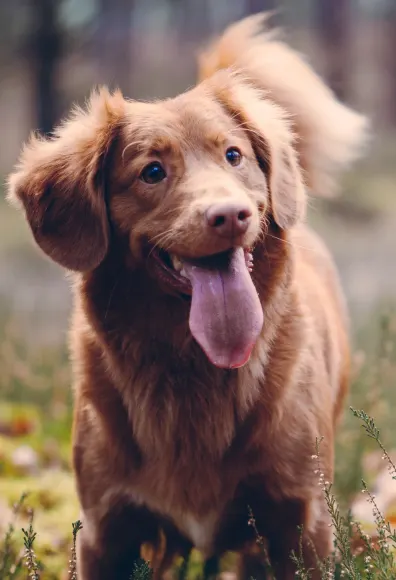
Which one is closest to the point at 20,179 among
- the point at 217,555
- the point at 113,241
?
the point at 113,241

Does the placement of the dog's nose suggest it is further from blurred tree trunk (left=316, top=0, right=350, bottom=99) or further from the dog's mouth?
blurred tree trunk (left=316, top=0, right=350, bottom=99)

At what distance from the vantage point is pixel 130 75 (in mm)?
14797

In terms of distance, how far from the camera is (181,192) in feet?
9.89

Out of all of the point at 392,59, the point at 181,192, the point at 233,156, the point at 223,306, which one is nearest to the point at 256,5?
the point at 392,59

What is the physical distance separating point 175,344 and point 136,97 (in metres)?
10.1

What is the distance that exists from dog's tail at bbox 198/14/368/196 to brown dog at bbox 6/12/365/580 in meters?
0.82

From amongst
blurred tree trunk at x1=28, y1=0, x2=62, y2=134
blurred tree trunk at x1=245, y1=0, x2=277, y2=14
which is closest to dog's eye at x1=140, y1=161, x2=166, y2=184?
blurred tree trunk at x1=28, y1=0, x2=62, y2=134

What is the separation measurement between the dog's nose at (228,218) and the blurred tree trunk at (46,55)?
6426 mm

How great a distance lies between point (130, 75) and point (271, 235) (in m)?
12.0

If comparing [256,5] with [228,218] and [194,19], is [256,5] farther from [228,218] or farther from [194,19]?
[228,218]

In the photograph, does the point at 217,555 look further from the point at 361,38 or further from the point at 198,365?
A: the point at 361,38

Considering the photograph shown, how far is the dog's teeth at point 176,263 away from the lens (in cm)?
304

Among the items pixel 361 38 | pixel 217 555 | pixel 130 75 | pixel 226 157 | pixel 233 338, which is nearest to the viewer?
pixel 233 338

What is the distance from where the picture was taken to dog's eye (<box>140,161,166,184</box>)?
3115 millimetres
